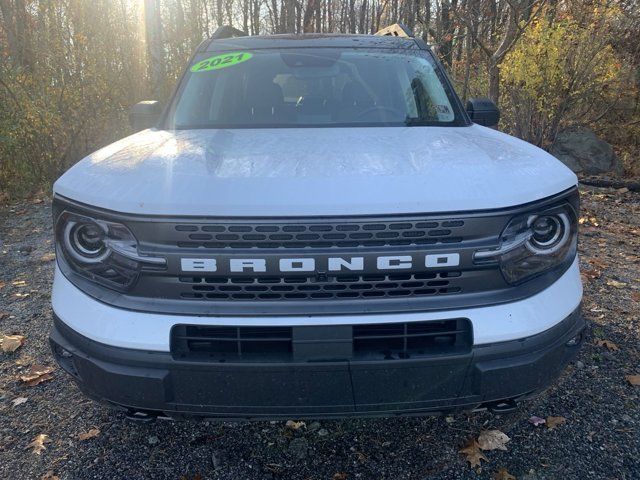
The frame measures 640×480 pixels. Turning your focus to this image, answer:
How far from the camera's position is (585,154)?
8383 mm

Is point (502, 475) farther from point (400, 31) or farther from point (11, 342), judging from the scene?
point (400, 31)

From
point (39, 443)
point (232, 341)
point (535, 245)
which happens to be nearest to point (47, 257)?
point (39, 443)

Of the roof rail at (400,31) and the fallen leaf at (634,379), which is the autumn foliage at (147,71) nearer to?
the roof rail at (400,31)

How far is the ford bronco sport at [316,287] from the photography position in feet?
5.79

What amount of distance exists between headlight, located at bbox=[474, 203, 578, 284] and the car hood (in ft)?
0.30

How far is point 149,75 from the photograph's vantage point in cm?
908

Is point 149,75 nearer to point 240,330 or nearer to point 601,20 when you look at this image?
point 601,20

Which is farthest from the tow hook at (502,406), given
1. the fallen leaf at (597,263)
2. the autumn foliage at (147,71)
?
the autumn foliage at (147,71)

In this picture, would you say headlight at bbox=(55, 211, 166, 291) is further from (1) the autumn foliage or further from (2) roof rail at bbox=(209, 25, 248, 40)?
(1) the autumn foliage

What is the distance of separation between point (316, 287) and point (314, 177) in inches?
15.8

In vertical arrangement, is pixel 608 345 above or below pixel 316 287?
below

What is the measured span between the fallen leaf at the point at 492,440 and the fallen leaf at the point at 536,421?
182 mm

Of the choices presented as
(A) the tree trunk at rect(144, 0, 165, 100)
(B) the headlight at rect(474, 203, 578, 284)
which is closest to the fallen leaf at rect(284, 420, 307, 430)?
(B) the headlight at rect(474, 203, 578, 284)

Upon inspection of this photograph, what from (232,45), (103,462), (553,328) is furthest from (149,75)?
(553,328)
